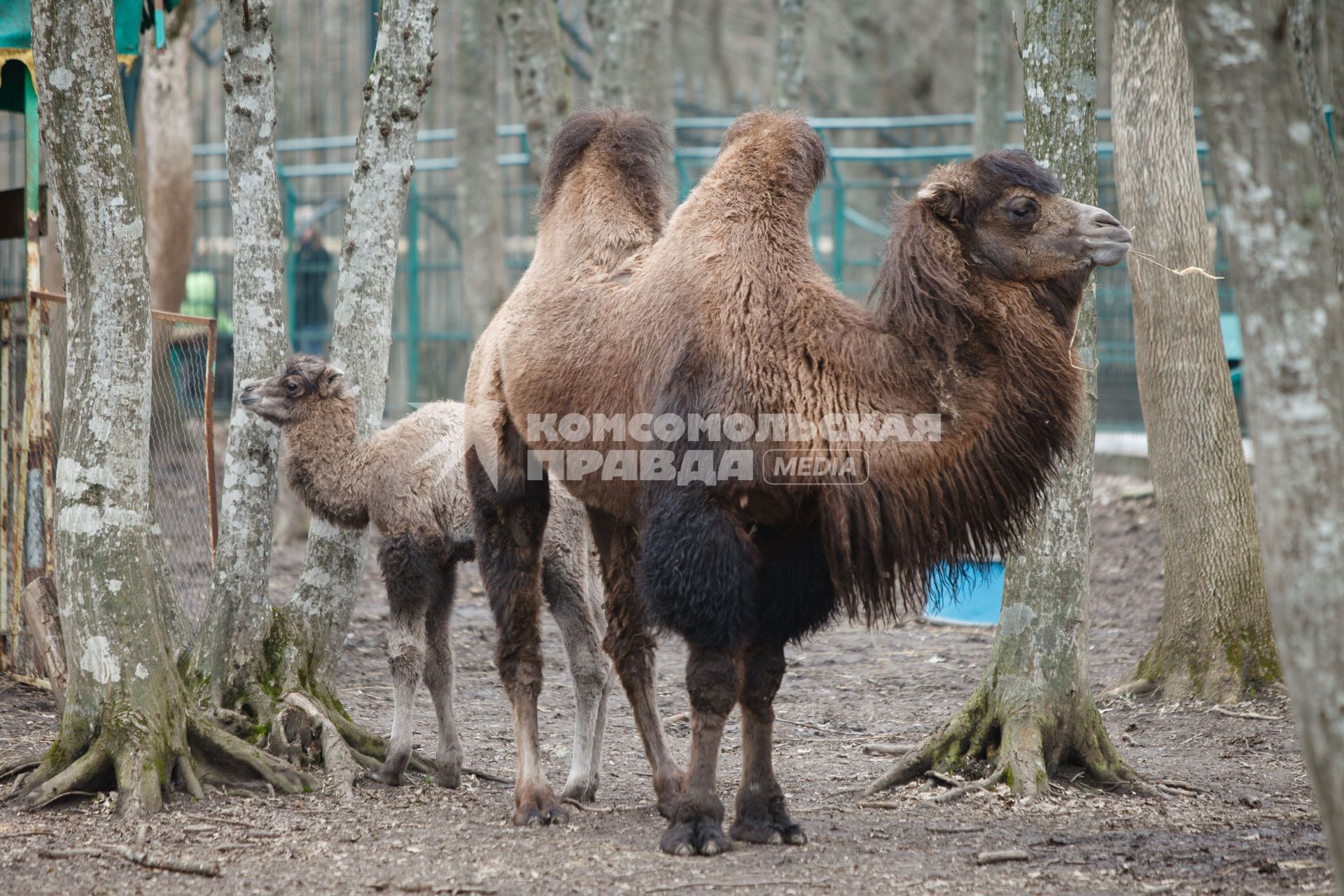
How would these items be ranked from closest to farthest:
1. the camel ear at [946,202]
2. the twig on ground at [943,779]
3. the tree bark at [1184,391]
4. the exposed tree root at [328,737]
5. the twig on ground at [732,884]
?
the twig on ground at [732,884], the camel ear at [946,202], the twig on ground at [943,779], the exposed tree root at [328,737], the tree bark at [1184,391]

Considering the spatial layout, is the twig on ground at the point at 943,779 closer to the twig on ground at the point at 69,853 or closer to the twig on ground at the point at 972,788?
the twig on ground at the point at 972,788

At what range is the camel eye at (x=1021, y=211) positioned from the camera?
4457mm

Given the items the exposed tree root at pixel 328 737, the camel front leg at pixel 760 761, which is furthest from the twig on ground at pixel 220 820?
the camel front leg at pixel 760 761

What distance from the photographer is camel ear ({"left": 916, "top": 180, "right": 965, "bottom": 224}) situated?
14.8ft

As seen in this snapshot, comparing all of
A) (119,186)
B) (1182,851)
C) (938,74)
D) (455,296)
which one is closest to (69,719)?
(119,186)

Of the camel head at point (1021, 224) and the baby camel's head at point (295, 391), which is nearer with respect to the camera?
the camel head at point (1021, 224)

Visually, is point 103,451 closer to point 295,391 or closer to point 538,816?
point 295,391

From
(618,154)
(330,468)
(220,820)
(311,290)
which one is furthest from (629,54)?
(220,820)

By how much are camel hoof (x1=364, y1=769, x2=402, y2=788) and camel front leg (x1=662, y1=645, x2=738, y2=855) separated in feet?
4.74

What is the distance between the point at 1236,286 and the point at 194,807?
12.6 feet

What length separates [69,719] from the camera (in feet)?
16.1

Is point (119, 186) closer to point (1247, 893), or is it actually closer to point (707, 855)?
point (707, 855)

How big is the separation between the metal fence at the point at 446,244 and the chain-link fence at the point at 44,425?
7.04 metres

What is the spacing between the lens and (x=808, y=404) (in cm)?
439
